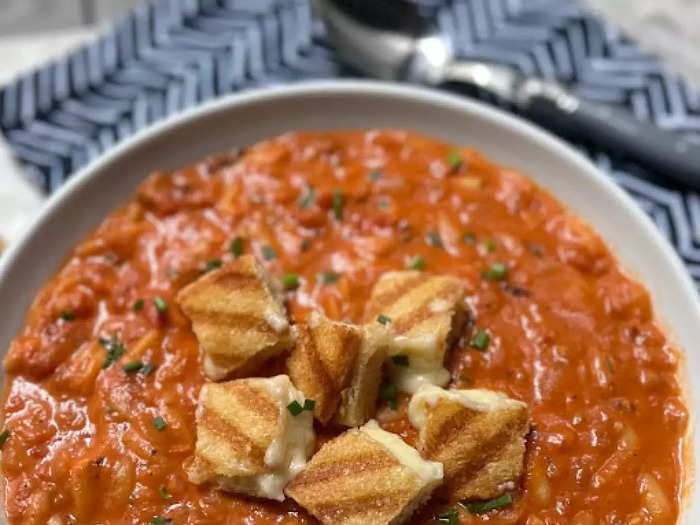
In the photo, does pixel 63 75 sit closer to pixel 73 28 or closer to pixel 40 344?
pixel 73 28

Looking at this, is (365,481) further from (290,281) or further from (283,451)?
(290,281)

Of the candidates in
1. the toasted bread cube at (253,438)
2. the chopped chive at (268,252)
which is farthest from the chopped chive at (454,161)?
the toasted bread cube at (253,438)

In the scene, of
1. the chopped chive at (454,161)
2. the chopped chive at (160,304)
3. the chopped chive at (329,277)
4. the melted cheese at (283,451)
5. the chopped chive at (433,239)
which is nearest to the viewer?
the melted cheese at (283,451)

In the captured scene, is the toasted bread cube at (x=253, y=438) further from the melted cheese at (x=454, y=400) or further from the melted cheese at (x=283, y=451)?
the melted cheese at (x=454, y=400)

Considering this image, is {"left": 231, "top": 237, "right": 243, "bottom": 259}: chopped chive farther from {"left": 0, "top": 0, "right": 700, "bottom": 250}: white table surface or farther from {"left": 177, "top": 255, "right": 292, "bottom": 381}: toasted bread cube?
{"left": 0, "top": 0, "right": 700, "bottom": 250}: white table surface

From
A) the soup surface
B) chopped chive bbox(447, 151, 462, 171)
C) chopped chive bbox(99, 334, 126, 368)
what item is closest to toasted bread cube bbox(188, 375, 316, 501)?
the soup surface
